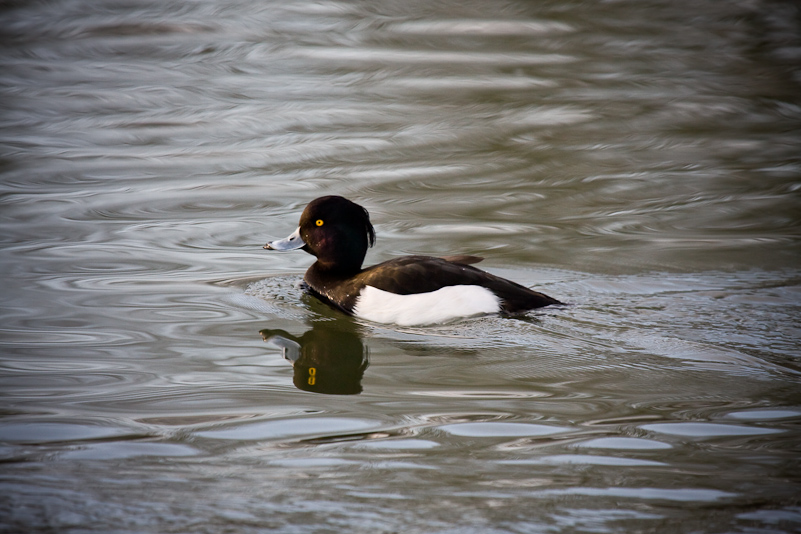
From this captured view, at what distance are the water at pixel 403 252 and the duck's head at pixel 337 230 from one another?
0.41 meters

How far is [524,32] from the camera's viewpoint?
567 inches

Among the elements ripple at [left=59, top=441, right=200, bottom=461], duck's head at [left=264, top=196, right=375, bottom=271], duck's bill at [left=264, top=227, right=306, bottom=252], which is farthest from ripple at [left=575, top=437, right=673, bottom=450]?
duck's bill at [left=264, top=227, right=306, bottom=252]

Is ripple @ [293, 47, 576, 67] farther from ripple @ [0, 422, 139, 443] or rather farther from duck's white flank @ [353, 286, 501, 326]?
ripple @ [0, 422, 139, 443]

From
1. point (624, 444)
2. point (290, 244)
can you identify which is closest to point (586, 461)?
point (624, 444)

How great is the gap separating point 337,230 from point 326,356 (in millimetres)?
1249

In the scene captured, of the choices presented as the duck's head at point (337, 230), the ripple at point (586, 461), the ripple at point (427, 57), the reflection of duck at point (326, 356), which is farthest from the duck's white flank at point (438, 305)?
the ripple at point (427, 57)

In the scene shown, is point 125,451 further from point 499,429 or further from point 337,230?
point 337,230

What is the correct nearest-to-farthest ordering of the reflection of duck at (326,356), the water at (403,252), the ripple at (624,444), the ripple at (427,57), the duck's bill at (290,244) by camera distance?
1. the water at (403,252)
2. the ripple at (624,444)
3. the reflection of duck at (326,356)
4. the duck's bill at (290,244)
5. the ripple at (427,57)

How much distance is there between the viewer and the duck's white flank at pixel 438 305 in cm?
583

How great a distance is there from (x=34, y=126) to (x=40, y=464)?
332 inches

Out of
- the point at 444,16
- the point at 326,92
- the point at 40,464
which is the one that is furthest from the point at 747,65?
the point at 40,464

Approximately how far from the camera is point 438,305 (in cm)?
585

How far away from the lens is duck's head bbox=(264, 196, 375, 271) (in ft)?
20.9

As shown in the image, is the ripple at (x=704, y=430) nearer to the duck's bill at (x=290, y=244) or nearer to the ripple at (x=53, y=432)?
the ripple at (x=53, y=432)
